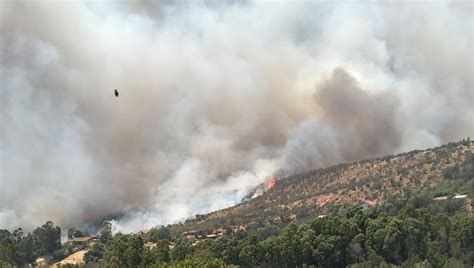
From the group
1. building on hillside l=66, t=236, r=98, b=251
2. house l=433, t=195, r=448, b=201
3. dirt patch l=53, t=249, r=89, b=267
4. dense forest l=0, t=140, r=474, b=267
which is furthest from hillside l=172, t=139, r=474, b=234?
dense forest l=0, t=140, r=474, b=267

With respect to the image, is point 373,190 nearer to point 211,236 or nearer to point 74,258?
point 211,236

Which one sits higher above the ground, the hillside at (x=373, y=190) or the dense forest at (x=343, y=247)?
the hillside at (x=373, y=190)

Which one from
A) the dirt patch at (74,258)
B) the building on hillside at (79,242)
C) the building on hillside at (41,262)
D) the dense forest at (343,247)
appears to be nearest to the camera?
the dense forest at (343,247)

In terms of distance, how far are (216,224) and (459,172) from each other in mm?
71676

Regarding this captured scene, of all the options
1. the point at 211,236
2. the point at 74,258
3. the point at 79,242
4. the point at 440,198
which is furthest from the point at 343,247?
the point at 79,242

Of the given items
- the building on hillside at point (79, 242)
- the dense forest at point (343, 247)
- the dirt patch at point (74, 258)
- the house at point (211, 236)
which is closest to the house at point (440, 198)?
the dense forest at point (343, 247)

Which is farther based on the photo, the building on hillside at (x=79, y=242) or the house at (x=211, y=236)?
the building on hillside at (x=79, y=242)

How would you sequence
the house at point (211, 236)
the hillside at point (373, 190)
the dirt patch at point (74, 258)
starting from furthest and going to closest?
the hillside at point (373, 190)
the house at point (211, 236)
the dirt patch at point (74, 258)

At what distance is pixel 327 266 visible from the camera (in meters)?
96.6

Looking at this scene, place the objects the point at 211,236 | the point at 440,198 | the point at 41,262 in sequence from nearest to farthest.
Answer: the point at 41,262 < the point at 440,198 < the point at 211,236

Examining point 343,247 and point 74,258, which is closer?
point 343,247

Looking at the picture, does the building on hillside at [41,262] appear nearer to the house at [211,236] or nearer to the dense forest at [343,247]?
the house at [211,236]

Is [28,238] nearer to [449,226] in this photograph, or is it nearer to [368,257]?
[368,257]

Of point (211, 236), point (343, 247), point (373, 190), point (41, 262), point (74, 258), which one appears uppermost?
point (373, 190)
